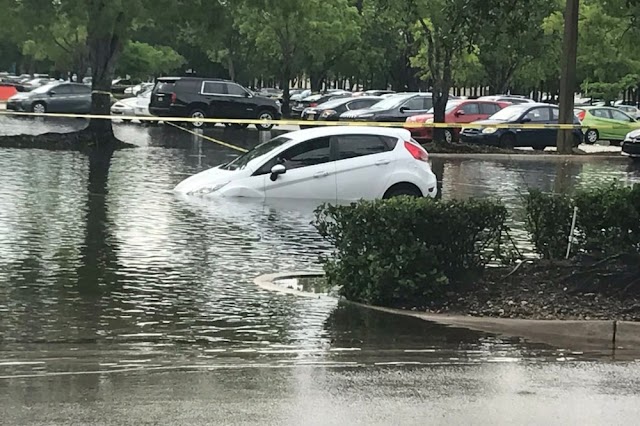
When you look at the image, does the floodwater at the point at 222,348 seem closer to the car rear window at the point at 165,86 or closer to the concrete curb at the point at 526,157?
the concrete curb at the point at 526,157

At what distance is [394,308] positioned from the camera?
1011cm

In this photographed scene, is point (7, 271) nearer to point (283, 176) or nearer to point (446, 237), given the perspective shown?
point (446, 237)

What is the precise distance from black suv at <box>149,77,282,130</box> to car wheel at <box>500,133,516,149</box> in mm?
10836

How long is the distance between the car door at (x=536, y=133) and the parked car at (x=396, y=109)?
4535 millimetres

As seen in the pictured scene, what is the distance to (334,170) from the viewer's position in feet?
58.3

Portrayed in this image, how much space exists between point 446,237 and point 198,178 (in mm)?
9055

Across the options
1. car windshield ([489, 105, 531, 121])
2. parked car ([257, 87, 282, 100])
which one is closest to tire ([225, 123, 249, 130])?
car windshield ([489, 105, 531, 121])

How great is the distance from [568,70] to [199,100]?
1504cm

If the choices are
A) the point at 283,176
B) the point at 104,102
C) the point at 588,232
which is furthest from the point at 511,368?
the point at 104,102

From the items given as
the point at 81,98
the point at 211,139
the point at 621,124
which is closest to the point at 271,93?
the point at 81,98

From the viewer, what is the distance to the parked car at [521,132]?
33.8 m

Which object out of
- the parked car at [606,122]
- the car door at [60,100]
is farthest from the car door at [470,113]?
the car door at [60,100]

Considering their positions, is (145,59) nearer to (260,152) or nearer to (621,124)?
(621,124)

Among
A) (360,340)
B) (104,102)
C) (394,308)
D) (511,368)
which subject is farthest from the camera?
(104,102)
